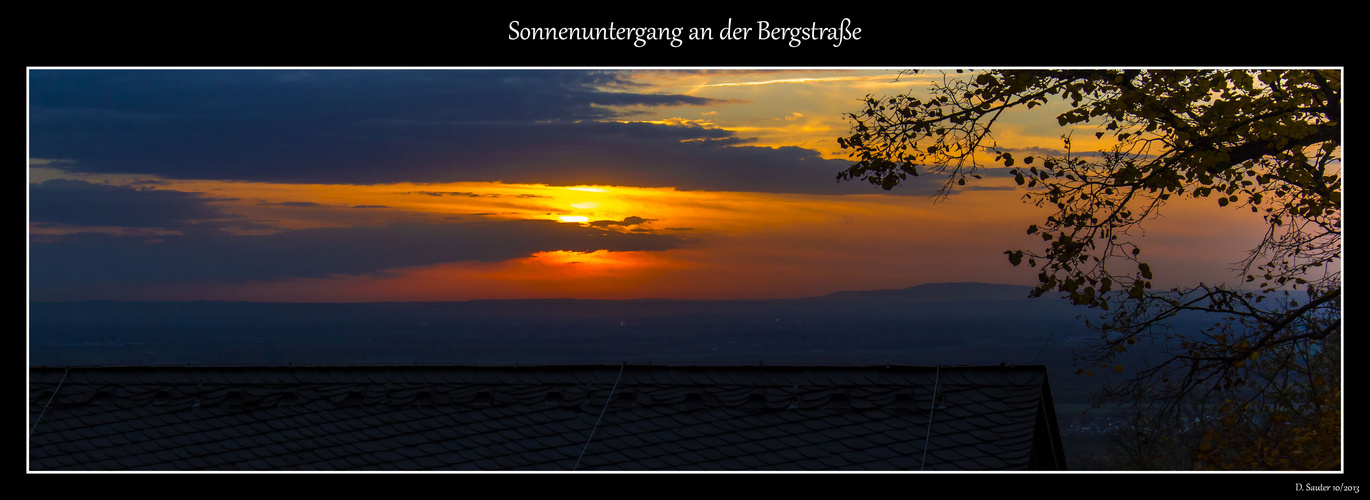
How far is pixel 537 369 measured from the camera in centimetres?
1194

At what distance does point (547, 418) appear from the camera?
11.0 metres

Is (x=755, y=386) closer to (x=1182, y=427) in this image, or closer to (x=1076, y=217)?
(x=1076, y=217)

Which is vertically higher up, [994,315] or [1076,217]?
[1076,217]

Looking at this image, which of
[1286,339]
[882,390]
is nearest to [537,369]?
[882,390]

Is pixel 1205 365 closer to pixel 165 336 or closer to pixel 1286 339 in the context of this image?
pixel 1286 339

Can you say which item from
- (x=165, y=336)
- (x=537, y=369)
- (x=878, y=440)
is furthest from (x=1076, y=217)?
(x=165, y=336)

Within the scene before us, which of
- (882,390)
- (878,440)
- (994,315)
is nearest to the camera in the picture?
(878,440)

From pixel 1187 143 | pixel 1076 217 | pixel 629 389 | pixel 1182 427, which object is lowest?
pixel 1182 427

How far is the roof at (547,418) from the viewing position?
9.85 meters

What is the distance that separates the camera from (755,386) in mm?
11047

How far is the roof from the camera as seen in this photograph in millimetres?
9852

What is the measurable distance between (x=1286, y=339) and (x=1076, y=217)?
328 centimetres
